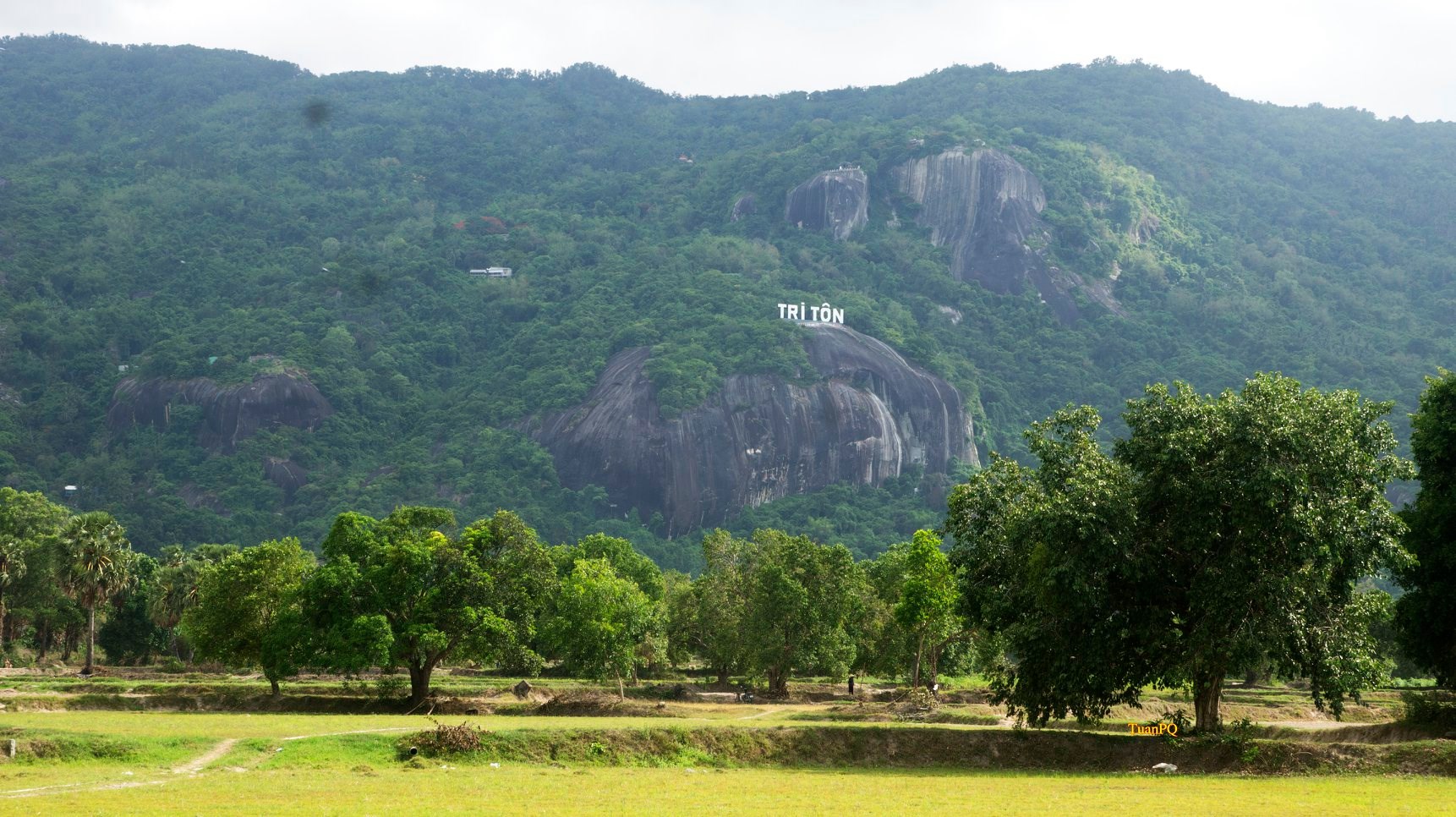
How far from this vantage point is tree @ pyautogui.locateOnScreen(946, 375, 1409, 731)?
41125mm

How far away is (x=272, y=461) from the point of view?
631 feet

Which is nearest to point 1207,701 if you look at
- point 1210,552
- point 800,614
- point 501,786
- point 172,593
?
point 1210,552

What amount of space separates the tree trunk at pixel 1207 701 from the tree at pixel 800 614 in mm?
35457

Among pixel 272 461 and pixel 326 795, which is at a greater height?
pixel 272 461

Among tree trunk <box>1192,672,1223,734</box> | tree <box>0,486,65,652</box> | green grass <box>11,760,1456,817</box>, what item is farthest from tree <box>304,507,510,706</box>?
tree <box>0,486,65,652</box>

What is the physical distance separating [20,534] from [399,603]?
75.4 meters

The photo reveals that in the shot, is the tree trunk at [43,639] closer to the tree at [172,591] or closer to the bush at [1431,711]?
the tree at [172,591]

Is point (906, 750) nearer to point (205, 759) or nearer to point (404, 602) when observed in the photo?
point (205, 759)

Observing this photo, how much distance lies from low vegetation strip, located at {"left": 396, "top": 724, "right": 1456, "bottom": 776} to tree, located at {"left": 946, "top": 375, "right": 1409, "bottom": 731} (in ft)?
4.92

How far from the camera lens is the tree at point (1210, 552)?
4112cm

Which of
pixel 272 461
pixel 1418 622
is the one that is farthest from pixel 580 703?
pixel 272 461

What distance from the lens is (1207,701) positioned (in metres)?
44.5

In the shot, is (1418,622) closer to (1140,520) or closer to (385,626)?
(1140,520)

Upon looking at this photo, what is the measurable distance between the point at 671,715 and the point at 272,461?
495ft
